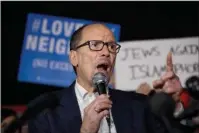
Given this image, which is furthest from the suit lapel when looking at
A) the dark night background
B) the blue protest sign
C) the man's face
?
the dark night background

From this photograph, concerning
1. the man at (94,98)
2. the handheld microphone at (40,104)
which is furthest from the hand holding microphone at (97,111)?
the handheld microphone at (40,104)

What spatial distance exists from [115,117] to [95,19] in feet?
7.43

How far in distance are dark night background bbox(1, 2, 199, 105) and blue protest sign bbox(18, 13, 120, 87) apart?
30 centimetres

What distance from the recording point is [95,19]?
4207mm

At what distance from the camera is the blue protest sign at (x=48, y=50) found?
3.81 meters

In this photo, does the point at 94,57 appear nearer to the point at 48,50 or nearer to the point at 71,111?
the point at 71,111

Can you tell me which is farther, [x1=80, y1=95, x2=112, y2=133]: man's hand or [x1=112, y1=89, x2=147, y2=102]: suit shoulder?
[x1=112, y1=89, x2=147, y2=102]: suit shoulder

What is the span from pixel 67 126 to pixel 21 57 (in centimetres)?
193

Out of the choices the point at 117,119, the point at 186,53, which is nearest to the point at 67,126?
the point at 117,119

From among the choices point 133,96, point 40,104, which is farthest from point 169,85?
point 40,104

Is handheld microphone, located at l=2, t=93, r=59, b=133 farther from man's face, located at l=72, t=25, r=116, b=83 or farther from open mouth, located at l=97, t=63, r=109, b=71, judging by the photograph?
open mouth, located at l=97, t=63, r=109, b=71

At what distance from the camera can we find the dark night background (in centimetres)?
414

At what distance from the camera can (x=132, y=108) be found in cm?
210

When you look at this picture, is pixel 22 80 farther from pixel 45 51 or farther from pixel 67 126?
pixel 67 126
